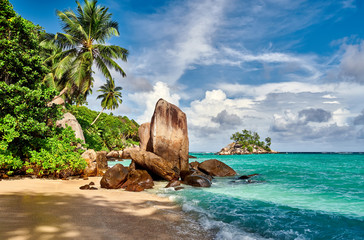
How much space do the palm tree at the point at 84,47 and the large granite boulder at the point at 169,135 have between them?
8073 mm

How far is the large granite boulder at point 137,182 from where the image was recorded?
8556 mm

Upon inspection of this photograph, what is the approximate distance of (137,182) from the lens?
369 inches

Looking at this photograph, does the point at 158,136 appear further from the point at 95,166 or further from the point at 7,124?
the point at 7,124

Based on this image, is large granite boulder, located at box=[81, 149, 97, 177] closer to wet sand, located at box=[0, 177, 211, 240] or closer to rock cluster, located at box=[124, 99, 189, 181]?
rock cluster, located at box=[124, 99, 189, 181]

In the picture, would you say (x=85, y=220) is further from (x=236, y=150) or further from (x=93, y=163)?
(x=236, y=150)

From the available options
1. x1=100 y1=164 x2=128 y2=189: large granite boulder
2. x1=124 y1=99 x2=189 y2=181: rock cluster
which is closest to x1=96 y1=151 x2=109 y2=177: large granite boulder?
x1=124 y1=99 x2=189 y2=181: rock cluster

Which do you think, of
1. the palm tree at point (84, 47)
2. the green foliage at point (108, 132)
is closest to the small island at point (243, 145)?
the green foliage at point (108, 132)

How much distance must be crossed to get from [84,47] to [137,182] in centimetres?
1487

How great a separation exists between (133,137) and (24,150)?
43.1 meters

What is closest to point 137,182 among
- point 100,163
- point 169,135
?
point 169,135

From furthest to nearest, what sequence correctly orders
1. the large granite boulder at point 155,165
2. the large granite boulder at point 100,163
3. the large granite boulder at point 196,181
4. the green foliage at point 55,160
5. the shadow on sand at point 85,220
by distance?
1. the large granite boulder at point 100,163
2. the large granite boulder at point 155,165
3. the large granite boulder at point 196,181
4. the green foliage at point 55,160
5. the shadow on sand at point 85,220

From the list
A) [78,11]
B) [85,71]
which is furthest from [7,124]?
[78,11]

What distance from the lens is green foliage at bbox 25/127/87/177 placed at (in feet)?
30.4

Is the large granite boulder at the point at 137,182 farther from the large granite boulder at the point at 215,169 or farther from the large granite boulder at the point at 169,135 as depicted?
the large granite boulder at the point at 215,169
